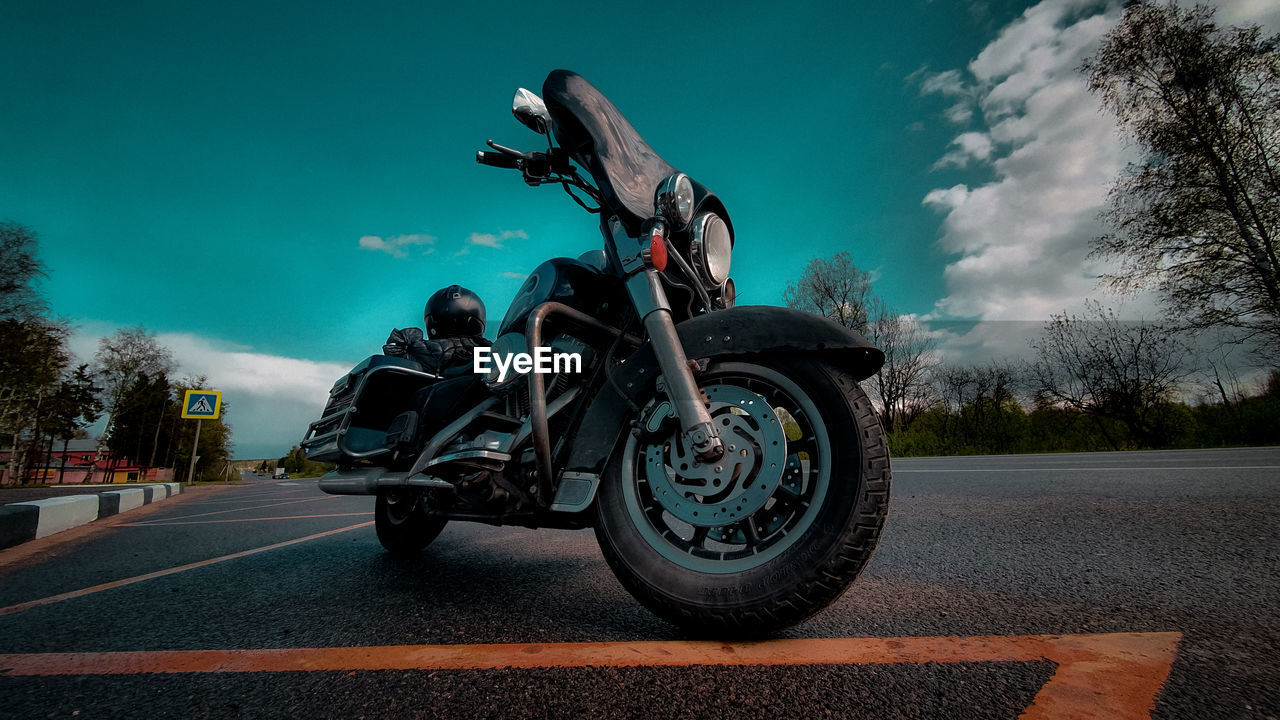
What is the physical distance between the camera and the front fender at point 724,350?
1.64m

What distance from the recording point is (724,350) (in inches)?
67.6

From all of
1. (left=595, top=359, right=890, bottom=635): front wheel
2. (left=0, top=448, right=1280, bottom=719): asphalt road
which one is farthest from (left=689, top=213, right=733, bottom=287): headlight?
(left=0, top=448, right=1280, bottom=719): asphalt road

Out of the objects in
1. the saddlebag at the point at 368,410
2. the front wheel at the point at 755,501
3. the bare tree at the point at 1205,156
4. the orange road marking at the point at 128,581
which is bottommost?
the orange road marking at the point at 128,581

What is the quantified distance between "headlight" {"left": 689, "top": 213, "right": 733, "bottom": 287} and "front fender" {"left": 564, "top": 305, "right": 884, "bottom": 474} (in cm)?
32

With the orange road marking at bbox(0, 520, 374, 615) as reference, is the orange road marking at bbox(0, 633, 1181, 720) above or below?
above

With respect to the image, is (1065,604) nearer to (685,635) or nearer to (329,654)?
(685,635)

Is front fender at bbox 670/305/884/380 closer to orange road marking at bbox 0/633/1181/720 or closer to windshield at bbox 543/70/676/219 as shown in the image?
windshield at bbox 543/70/676/219

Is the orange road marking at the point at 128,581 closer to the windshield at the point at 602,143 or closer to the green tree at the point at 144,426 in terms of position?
the windshield at the point at 602,143

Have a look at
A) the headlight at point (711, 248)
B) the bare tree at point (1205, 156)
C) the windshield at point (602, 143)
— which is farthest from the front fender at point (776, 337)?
the bare tree at point (1205, 156)

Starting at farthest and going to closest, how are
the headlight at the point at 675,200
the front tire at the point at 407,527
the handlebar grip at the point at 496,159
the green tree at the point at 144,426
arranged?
1. the green tree at the point at 144,426
2. the front tire at the point at 407,527
3. the handlebar grip at the point at 496,159
4. the headlight at the point at 675,200

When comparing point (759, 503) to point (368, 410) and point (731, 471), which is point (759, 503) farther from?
point (368, 410)

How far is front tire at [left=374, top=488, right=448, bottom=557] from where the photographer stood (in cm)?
307

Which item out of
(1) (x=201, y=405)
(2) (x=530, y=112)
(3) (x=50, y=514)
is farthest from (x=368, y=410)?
(1) (x=201, y=405)

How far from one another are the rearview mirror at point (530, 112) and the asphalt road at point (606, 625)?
1904mm
